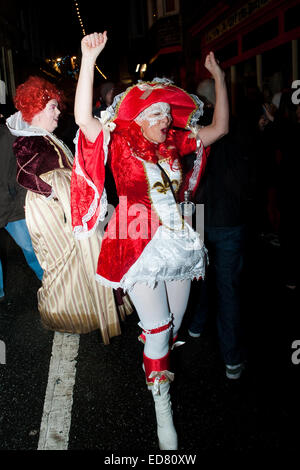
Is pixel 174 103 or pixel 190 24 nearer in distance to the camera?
pixel 174 103

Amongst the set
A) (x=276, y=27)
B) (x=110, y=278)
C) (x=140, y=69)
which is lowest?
(x=110, y=278)

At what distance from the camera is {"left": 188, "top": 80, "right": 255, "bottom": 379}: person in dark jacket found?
2.27 meters

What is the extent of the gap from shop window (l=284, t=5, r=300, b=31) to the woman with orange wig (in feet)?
16.9

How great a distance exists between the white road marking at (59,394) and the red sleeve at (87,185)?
45.5 inches

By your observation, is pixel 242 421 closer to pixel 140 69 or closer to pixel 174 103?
pixel 174 103

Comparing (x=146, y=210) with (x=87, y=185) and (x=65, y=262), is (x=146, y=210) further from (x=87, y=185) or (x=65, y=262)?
(x=65, y=262)

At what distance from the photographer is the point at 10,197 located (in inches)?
148

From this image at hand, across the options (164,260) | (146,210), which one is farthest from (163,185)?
(164,260)

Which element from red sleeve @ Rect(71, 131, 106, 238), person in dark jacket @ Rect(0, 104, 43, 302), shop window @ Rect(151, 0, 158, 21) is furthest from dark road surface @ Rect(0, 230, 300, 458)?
shop window @ Rect(151, 0, 158, 21)

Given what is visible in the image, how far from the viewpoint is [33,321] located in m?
3.53

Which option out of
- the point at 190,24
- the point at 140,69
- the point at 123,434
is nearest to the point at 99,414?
the point at 123,434

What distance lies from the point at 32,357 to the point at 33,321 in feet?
2.13
